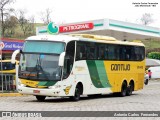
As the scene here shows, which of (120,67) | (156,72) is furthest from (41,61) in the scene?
(156,72)

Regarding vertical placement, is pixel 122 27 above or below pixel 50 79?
above

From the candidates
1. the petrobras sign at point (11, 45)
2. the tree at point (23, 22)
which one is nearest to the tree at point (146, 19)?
the tree at point (23, 22)

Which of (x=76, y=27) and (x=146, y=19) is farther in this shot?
(x=146, y=19)

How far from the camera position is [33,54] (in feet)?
72.5

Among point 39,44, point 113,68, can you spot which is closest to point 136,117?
point 39,44

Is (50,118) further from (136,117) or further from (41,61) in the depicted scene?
(41,61)

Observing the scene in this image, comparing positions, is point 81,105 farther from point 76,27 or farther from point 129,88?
point 76,27

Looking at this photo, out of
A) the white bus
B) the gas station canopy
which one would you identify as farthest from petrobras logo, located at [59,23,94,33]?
the white bus

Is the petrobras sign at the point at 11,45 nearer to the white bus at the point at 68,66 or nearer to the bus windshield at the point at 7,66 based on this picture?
the bus windshield at the point at 7,66

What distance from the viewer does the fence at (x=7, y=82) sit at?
2828cm

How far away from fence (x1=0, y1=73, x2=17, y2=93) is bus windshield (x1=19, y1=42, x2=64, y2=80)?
617cm

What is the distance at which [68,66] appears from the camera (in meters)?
22.2

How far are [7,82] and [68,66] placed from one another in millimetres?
7268

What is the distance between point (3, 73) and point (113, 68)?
6.53 meters
